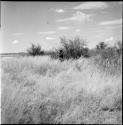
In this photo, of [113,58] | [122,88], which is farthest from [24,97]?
[113,58]

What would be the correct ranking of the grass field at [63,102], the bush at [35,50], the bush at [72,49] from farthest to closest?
the bush at [35,50] < the bush at [72,49] < the grass field at [63,102]

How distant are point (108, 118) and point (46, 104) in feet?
3.30

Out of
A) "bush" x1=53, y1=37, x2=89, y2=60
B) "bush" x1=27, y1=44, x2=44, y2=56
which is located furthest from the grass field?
"bush" x1=27, y1=44, x2=44, y2=56

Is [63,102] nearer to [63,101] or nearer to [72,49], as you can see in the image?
[63,101]

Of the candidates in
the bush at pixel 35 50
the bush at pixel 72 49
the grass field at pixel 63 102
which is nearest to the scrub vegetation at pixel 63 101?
the grass field at pixel 63 102

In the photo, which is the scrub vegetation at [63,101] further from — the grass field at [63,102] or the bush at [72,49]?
the bush at [72,49]

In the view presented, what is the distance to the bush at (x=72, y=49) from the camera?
36.2 feet

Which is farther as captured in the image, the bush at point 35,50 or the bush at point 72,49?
the bush at point 35,50

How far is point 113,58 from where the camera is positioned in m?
7.81

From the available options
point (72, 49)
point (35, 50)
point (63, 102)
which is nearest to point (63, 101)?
point (63, 102)

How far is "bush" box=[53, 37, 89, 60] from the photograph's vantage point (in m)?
11.0

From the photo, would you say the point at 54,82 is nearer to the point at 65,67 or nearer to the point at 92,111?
the point at 92,111

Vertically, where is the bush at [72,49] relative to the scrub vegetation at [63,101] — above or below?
above

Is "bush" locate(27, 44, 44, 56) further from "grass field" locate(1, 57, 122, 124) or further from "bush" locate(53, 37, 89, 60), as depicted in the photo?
"grass field" locate(1, 57, 122, 124)
